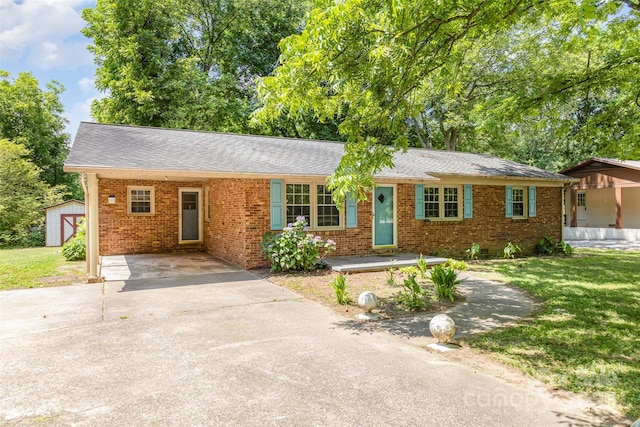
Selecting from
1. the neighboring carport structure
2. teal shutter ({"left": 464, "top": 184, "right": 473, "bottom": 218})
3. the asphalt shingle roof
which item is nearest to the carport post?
the asphalt shingle roof

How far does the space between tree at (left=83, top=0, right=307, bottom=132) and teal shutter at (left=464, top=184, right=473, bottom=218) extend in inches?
543

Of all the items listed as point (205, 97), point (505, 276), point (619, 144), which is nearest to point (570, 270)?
point (505, 276)

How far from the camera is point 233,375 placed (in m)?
3.81

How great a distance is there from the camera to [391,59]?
5.49m

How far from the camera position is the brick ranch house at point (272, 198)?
9.66 meters

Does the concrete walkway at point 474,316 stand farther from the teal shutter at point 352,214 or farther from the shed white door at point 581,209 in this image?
the shed white door at point 581,209

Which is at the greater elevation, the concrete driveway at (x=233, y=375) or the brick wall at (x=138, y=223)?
the brick wall at (x=138, y=223)

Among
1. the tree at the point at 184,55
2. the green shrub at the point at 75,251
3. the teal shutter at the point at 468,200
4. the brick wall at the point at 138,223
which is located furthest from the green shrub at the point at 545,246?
the tree at the point at 184,55

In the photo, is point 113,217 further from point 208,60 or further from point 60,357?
point 208,60

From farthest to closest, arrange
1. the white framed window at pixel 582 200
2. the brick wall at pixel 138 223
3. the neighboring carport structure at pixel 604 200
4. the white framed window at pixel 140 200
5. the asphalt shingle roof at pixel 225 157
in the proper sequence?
the white framed window at pixel 582 200 → the neighboring carport structure at pixel 604 200 → the white framed window at pixel 140 200 → the brick wall at pixel 138 223 → the asphalt shingle roof at pixel 225 157

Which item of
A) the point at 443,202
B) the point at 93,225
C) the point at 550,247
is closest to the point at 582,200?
the point at 550,247

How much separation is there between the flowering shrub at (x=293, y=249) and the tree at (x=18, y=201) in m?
17.9

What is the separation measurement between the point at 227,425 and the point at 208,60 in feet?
82.9

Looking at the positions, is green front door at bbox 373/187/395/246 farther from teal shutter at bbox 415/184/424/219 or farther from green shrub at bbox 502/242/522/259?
green shrub at bbox 502/242/522/259
